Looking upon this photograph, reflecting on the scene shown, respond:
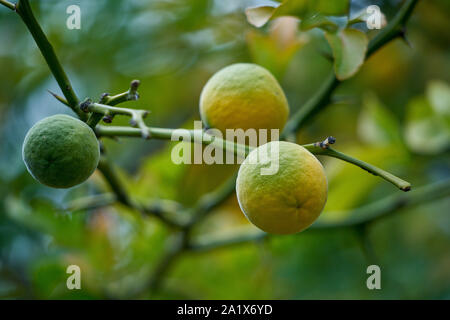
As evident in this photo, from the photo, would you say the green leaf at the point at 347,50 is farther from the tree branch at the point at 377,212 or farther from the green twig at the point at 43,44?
the tree branch at the point at 377,212

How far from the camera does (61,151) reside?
21.5 inches

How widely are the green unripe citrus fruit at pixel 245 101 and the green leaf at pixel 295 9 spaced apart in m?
0.07

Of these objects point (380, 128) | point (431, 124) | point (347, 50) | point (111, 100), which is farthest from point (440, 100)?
point (111, 100)

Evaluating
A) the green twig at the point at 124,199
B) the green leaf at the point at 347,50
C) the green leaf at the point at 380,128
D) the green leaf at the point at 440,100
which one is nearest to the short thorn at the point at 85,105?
the green twig at the point at 124,199

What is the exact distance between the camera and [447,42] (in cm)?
173

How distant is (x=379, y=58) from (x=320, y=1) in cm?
119

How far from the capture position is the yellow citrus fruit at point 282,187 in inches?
21.6

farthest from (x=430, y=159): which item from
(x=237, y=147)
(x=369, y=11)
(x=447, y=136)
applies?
(x=237, y=147)

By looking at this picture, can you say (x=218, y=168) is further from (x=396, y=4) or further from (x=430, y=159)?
(x=396, y=4)

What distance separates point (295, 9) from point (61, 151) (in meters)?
0.43

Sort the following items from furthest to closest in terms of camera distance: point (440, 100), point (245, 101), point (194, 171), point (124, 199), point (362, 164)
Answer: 1. point (194, 171)
2. point (440, 100)
3. point (124, 199)
4. point (245, 101)
5. point (362, 164)

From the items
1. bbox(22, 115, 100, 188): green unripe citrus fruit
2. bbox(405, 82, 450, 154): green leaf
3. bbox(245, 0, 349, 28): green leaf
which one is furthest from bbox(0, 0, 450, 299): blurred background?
bbox(22, 115, 100, 188): green unripe citrus fruit

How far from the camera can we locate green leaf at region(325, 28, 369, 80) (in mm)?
697

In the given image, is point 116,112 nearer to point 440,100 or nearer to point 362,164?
point 362,164
